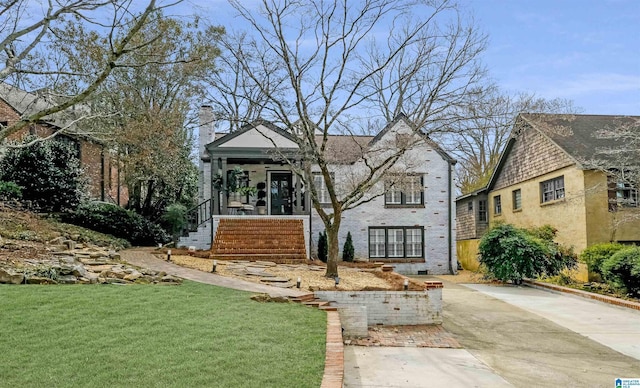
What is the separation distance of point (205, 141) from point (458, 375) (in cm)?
1779

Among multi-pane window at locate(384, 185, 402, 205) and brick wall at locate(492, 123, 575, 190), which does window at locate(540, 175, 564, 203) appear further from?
multi-pane window at locate(384, 185, 402, 205)

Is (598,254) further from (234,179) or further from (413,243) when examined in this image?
(234,179)

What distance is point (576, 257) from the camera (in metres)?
18.0

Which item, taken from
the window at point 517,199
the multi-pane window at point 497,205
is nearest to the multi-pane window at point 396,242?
the window at point 517,199

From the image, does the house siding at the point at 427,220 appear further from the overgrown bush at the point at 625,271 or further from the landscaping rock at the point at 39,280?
Answer: the landscaping rock at the point at 39,280

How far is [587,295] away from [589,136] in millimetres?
8318

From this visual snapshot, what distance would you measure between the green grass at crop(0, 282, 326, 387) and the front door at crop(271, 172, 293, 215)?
13316 millimetres

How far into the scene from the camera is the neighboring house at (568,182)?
1750cm

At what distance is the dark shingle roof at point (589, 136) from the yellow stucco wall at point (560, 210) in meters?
0.81

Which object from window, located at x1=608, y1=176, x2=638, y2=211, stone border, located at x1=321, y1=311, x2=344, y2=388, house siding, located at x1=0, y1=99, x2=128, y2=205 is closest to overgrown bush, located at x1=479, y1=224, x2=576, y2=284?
window, located at x1=608, y1=176, x2=638, y2=211

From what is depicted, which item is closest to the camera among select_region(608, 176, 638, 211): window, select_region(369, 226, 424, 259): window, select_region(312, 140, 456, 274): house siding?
select_region(608, 176, 638, 211): window

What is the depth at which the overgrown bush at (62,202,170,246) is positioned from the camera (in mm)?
19469

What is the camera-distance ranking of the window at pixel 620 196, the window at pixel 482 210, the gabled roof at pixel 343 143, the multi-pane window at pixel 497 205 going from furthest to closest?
the window at pixel 482 210 → the multi-pane window at pixel 497 205 → the gabled roof at pixel 343 143 → the window at pixel 620 196

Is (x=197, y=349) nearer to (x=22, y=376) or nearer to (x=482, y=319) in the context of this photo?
(x=22, y=376)
